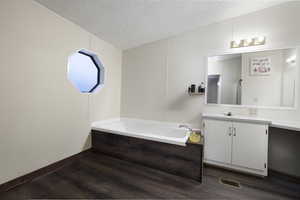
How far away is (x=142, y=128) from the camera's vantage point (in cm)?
316

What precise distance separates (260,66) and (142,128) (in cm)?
260

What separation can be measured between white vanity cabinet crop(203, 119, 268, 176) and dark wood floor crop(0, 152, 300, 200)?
165 millimetres

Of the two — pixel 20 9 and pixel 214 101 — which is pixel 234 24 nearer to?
pixel 214 101

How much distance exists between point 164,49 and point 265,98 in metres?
2.09

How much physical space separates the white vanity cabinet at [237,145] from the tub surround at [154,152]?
56 cm

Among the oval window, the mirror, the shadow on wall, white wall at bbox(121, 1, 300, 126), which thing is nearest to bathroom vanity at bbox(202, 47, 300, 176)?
the mirror

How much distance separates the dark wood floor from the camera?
4.99 ft

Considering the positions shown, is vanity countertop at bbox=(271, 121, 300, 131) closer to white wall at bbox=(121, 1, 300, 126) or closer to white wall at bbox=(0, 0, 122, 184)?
white wall at bbox=(121, 1, 300, 126)

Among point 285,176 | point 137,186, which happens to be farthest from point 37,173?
point 285,176

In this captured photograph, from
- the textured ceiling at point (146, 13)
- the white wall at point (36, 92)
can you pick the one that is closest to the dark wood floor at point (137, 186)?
the white wall at point (36, 92)

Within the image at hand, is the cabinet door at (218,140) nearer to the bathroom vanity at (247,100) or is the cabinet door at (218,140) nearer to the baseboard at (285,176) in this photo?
the bathroom vanity at (247,100)

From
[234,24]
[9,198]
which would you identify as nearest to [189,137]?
[234,24]

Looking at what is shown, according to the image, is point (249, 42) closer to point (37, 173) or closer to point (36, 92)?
point (36, 92)

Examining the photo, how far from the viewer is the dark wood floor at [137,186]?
152cm
